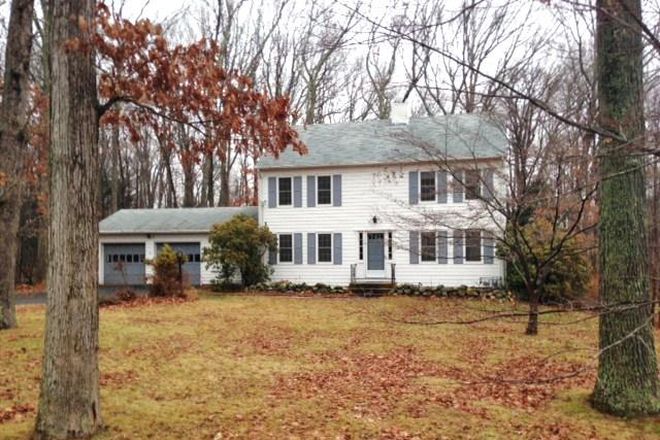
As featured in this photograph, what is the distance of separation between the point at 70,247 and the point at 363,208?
15.6m

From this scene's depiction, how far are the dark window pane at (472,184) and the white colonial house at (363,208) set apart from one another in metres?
6.01

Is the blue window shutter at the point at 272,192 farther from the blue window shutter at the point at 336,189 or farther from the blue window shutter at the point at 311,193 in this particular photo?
the blue window shutter at the point at 336,189

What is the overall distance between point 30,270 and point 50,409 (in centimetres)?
2488

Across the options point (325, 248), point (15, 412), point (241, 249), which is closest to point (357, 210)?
point (325, 248)

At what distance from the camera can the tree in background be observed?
1931 centimetres

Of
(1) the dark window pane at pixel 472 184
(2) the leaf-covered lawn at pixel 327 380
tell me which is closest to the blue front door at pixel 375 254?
(2) the leaf-covered lawn at pixel 327 380

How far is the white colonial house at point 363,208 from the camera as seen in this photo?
18.5 m

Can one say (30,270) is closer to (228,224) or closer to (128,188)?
(128,188)

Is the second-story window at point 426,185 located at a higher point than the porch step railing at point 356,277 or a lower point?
higher

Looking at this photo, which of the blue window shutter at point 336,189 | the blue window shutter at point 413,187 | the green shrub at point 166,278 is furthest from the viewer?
the blue window shutter at point 336,189

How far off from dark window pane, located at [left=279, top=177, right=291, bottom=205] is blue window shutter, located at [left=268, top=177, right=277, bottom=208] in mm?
207

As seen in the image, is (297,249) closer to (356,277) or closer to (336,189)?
(356,277)

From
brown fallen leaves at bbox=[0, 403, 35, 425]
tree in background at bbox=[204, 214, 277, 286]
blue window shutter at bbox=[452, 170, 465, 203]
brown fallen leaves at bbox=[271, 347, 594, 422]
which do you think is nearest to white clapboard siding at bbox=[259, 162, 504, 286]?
tree in background at bbox=[204, 214, 277, 286]

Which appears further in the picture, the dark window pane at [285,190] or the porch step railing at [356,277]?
the dark window pane at [285,190]
